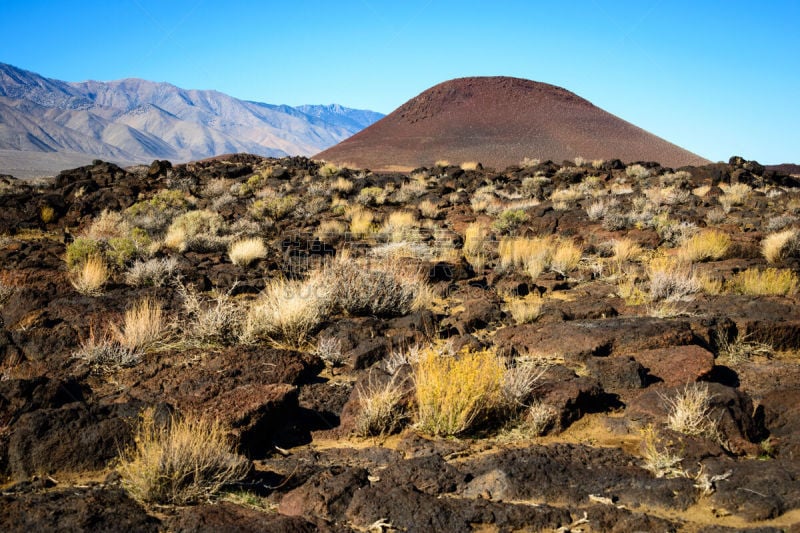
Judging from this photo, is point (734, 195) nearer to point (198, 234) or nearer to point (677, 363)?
point (677, 363)

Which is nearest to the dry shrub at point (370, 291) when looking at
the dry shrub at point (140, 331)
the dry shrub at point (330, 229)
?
the dry shrub at point (140, 331)

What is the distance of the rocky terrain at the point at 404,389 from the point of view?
3.07 m

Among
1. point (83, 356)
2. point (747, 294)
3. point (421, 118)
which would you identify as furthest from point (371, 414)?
point (421, 118)

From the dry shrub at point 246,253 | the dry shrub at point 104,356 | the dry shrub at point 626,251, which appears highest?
the dry shrub at point 626,251

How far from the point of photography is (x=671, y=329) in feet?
18.5

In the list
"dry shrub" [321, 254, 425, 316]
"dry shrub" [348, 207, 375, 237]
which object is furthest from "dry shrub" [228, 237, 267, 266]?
"dry shrub" [348, 207, 375, 237]

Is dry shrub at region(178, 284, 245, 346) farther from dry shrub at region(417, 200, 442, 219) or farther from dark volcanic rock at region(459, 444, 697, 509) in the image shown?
dry shrub at region(417, 200, 442, 219)

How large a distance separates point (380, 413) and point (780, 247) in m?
8.60

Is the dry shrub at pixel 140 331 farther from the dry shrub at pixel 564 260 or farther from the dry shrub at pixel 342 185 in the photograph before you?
the dry shrub at pixel 342 185

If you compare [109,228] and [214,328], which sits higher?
[109,228]

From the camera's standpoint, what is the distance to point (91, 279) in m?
8.03

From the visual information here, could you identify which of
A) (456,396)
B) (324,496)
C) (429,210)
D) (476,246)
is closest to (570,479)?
(456,396)

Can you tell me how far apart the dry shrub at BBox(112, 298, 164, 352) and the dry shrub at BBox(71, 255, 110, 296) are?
2.15 meters

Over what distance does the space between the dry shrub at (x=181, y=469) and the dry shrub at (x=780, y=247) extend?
A: 9.48m
